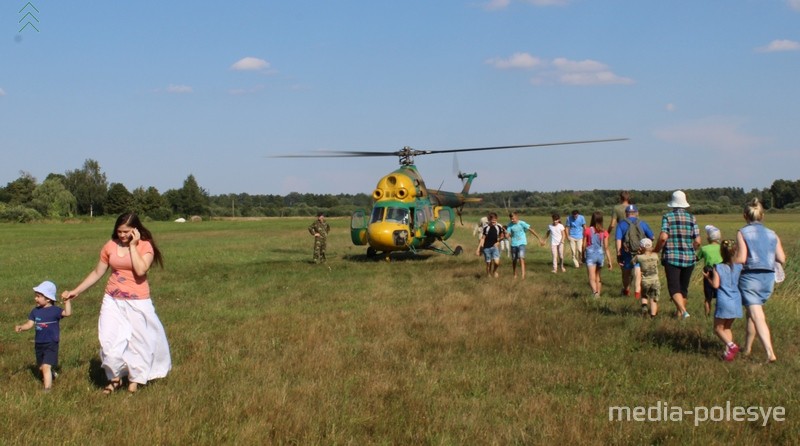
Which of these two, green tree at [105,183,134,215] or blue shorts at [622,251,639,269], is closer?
blue shorts at [622,251,639,269]

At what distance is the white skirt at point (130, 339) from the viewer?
22.1 feet

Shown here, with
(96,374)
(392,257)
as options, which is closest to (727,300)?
(96,374)

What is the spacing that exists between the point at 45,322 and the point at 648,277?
319 inches

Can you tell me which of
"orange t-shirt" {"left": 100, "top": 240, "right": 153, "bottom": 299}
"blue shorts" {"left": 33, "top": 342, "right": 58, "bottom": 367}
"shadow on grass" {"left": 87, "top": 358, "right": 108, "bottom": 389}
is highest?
"orange t-shirt" {"left": 100, "top": 240, "right": 153, "bottom": 299}

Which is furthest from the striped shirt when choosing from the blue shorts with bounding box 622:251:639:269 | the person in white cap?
the blue shorts with bounding box 622:251:639:269

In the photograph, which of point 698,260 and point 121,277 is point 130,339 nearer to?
point 121,277

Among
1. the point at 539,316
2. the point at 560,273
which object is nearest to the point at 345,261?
the point at 560,273

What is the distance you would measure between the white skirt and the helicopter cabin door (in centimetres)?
1570

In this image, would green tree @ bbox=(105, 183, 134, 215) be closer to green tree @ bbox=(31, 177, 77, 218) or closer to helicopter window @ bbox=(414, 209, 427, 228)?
green tree @ bbox=(31, 177, 77, 218)

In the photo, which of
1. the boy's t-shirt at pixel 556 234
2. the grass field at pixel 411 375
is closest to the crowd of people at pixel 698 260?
the grass field at pixel 411 375

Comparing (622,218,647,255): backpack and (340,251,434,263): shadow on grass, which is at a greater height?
(622,218,647,255): backpack

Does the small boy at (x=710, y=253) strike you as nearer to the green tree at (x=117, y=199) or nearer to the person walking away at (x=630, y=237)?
the person walking away at (x=630, y=237)

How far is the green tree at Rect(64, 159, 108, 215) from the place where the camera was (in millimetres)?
115188

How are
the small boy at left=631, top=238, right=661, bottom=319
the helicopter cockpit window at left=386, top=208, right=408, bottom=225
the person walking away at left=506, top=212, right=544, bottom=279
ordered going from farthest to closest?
1. the helicopter cockpit window at left=386, top=208, right=408, bottom=225
2. the person walking away at left=506, top=212, right=544, bottom=279
3. the small boy at left=631, top=238, right=661, bottom=319
